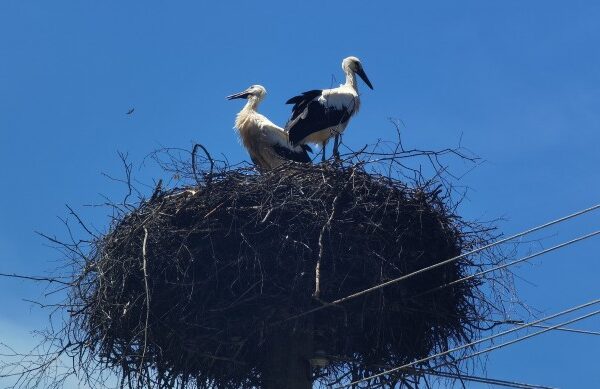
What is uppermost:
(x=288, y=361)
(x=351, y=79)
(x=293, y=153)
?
(x=351, y=79)

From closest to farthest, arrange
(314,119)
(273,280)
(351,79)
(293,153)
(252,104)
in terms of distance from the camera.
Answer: (273,280) → (314,119) → (293,153) → (351,79) → (252,104)

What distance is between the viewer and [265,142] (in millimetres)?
12430

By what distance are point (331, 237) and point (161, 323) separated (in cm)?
126

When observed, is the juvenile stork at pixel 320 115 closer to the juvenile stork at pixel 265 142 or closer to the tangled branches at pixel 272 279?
the juvenile stork at pixel 265 142

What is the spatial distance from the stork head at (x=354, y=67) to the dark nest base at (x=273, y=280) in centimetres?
381

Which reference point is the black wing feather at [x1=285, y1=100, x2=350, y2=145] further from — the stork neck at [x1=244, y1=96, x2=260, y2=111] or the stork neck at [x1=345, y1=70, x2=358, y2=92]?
the stork neck at [x1=244, y1=96, x2=260, y2=111]

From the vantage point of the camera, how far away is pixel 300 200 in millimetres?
8945

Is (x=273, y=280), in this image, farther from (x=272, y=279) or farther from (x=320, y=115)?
(x=320, y=115)

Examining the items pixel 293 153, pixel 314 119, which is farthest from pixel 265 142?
pixel 314 119

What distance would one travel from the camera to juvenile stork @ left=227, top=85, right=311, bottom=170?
12.2m

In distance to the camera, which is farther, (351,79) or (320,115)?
(351,79)

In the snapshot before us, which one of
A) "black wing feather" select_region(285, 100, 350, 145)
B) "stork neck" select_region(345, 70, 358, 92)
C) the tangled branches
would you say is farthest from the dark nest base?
"stork neck" select_region(345, 70, 358, 92)

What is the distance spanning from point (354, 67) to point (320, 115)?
137cm

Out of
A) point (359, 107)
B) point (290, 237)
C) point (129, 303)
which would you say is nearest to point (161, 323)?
point (129, 303)
